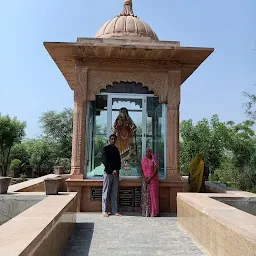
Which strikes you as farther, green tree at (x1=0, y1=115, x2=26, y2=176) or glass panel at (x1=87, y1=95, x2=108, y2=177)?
green tree at (x1=0, y1=115, x2=26, y2=176)

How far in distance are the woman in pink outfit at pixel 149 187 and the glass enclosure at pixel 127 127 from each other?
2.17 ft

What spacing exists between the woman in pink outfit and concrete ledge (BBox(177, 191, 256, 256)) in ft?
4.43

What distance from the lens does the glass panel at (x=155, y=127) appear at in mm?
7914

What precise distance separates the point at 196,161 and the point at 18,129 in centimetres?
2558

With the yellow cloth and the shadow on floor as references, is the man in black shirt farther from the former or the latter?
the yellow cloth

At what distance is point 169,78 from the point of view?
789 centimetres

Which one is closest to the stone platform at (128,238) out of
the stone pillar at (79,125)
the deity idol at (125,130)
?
the stone pillar at (79,125)

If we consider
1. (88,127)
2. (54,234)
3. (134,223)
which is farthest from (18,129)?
(54,234)

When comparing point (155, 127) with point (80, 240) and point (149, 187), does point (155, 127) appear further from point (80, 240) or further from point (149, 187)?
point (80, 240)

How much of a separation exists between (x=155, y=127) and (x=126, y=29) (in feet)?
9.86

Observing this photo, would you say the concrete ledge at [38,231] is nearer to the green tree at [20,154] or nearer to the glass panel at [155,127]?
the glass panel at [155,127]

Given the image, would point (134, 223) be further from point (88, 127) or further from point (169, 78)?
point (169, 78)

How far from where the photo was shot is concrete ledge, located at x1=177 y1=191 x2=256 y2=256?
2938 mm

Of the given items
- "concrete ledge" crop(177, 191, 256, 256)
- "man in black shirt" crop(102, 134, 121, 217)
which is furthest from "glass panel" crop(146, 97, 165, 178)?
"concrete ledge" crop(177, 191, 256, 256)
